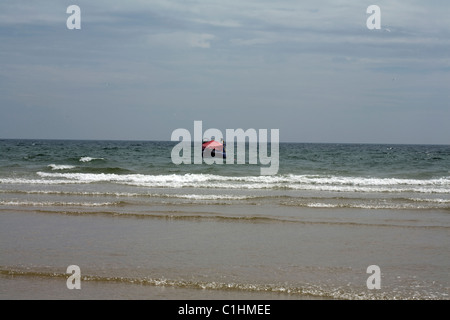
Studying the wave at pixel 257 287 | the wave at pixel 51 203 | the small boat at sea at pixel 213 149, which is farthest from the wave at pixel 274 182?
the wave at pixel 257 287

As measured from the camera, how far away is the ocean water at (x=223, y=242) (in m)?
7.14

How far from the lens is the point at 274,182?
22.9m

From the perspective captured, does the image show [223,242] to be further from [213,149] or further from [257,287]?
[213,149]

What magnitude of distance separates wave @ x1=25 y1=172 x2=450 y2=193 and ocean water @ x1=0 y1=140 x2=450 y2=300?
87cm

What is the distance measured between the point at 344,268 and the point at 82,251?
186 inches

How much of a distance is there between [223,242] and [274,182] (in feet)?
43.4

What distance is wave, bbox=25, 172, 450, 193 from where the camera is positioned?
20656 mm

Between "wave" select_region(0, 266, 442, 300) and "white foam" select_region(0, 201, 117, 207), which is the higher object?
"white foam" select_region(0, 201, 117, 207)

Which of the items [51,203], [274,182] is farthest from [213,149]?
[51,203]

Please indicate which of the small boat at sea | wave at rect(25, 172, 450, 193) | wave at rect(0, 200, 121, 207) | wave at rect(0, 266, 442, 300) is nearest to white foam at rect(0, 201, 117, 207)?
wave at rect(0, 200, 121, 207)

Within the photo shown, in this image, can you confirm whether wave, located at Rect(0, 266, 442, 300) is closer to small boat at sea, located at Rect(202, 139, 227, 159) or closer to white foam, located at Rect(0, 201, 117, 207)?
white foam, located at Rect(0, 201, 117, 207)

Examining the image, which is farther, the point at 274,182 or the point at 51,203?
the point at 274,182

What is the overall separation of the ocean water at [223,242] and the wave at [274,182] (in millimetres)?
868

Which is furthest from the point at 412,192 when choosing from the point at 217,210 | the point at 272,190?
the point at 217,210
